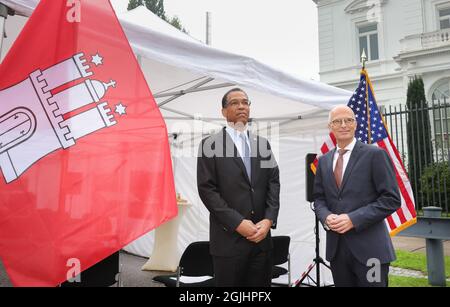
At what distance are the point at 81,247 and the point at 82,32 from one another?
4.29ft

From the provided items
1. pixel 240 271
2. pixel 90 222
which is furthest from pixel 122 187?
pixel 240 271

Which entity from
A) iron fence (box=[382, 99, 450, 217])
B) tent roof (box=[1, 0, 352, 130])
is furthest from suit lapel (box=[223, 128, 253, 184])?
iron fence (box=[382, 99, 450, 217])

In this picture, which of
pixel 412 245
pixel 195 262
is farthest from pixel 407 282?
pixel 412 245

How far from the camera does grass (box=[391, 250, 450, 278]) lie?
21.3ft

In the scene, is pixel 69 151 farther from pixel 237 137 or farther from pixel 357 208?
pixel 357 208

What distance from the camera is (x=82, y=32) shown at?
2.16m

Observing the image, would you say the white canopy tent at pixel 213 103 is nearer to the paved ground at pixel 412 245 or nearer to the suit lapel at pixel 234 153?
the suit lapel at pixel 234 153

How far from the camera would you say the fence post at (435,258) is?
532cm

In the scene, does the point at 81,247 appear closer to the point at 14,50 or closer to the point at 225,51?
the point at 14,50

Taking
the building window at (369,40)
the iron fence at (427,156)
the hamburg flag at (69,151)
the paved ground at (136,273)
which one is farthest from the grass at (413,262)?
the building window at (369,40)

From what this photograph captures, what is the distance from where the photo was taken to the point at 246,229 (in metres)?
2.25

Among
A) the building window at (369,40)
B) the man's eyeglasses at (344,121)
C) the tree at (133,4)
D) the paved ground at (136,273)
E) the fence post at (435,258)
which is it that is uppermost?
the tree at (133,4)

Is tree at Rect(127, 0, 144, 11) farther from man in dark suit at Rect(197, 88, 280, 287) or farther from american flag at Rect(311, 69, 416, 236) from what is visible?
man in dark suit at Rect(197, 88, 280, 287)

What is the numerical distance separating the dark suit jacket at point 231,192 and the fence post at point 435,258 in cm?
412
